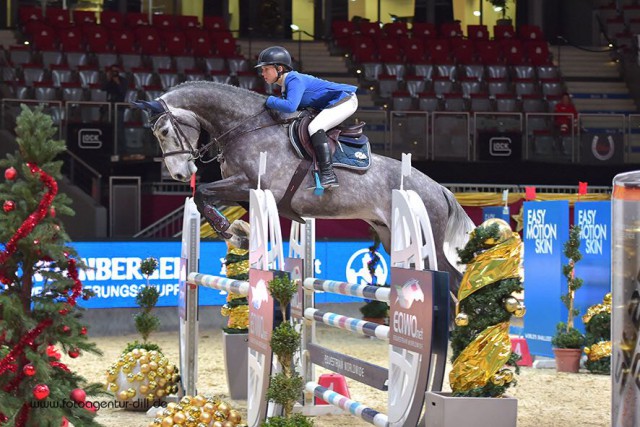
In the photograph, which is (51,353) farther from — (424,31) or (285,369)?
(424,31)

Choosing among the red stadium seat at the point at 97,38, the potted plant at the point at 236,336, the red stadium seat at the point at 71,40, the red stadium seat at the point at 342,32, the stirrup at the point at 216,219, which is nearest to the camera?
the stirrup at the point at 216,219

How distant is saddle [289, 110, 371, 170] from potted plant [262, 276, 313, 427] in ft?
6.09

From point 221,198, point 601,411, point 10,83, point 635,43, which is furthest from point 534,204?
point 635,43

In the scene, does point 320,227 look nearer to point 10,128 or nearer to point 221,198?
point 10,128

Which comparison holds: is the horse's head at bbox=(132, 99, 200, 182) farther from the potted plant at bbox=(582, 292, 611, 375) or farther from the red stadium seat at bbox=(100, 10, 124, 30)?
the red stadium seat at bbox=(100, 10, 124, 30)

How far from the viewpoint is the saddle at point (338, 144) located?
22.4 ft

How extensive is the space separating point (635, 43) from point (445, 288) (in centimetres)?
1681

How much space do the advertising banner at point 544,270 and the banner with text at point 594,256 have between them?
191 millimetres

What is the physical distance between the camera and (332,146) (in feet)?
22.4

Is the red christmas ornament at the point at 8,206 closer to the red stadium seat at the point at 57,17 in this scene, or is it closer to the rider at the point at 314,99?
the rider at the point at 314,99

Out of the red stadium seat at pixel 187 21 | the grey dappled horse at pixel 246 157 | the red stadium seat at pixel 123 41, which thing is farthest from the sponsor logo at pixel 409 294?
the red stadium seat at pixel 187 21

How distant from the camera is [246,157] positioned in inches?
269

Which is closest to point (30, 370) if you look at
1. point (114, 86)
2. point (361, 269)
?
point (361, 269)

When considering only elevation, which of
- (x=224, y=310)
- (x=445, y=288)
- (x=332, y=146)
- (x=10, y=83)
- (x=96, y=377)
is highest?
(x=10, y=83)
